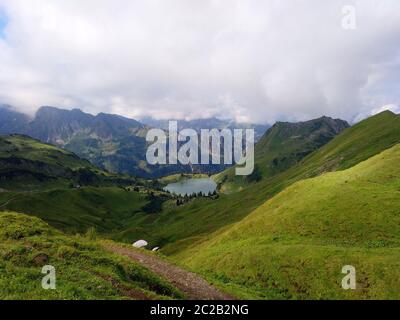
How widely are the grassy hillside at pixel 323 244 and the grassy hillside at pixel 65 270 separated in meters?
13.5

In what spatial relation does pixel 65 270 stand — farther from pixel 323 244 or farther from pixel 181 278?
pixel 323 244

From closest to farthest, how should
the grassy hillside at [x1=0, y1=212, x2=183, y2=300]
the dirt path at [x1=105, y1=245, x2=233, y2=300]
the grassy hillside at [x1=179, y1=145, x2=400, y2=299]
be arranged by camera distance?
the grassy hillside at [x1=0, y1=212, x2=183, y2=300], the dirt path at [x1=105, y1=245, x2=233, y2=300], the grassy hillside at [x1=179, y1=145, x2=400, y2=299]

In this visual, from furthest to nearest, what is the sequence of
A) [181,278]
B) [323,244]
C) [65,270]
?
[323,244]
[181,278]
[65,270]

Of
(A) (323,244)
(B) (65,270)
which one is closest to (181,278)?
(B) (65,270)

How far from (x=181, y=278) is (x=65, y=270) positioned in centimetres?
1221

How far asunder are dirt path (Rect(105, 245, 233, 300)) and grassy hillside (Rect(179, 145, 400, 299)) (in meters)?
5.14

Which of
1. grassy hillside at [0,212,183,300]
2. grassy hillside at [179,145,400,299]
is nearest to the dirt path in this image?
grassy hillside at [0,212,183,300]

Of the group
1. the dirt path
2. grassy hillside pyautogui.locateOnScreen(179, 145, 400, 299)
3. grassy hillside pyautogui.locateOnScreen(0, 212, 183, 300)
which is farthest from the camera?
grassy hillside pyautogui.locateOnScreen(179, 145, 400, 299)

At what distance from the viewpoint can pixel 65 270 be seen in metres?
26.5

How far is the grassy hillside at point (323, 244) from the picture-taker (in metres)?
40.3

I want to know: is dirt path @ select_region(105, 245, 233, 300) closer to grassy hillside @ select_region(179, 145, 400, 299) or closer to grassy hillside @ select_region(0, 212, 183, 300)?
grassy hillside @ select_region(0, 212, 183, 300)

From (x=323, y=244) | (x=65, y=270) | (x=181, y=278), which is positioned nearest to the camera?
(x=65, y=270)

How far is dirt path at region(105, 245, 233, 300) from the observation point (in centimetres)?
3219

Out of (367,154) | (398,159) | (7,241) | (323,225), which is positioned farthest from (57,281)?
(367,154)
